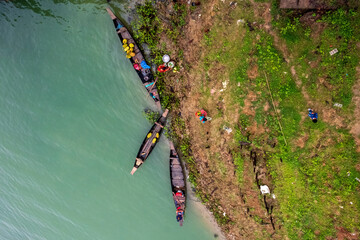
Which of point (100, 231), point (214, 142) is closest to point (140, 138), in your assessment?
point (214, 142)

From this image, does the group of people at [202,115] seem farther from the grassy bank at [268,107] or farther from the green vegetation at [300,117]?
the green vegetation at [300,117]

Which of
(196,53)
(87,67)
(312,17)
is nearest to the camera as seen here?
(312,17)

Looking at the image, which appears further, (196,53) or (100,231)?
(100,231)

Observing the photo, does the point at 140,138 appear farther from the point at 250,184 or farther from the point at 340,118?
the point at 340,118

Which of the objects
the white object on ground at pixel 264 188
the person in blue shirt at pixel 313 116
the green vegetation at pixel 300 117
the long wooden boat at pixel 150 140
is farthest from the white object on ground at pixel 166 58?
the white object on ground at pixel 264 188

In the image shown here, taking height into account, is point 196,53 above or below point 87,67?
above

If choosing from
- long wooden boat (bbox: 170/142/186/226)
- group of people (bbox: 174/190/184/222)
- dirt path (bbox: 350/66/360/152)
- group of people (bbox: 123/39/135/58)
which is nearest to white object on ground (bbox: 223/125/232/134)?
long wooden boat (bbox: 170/142/186/226)
